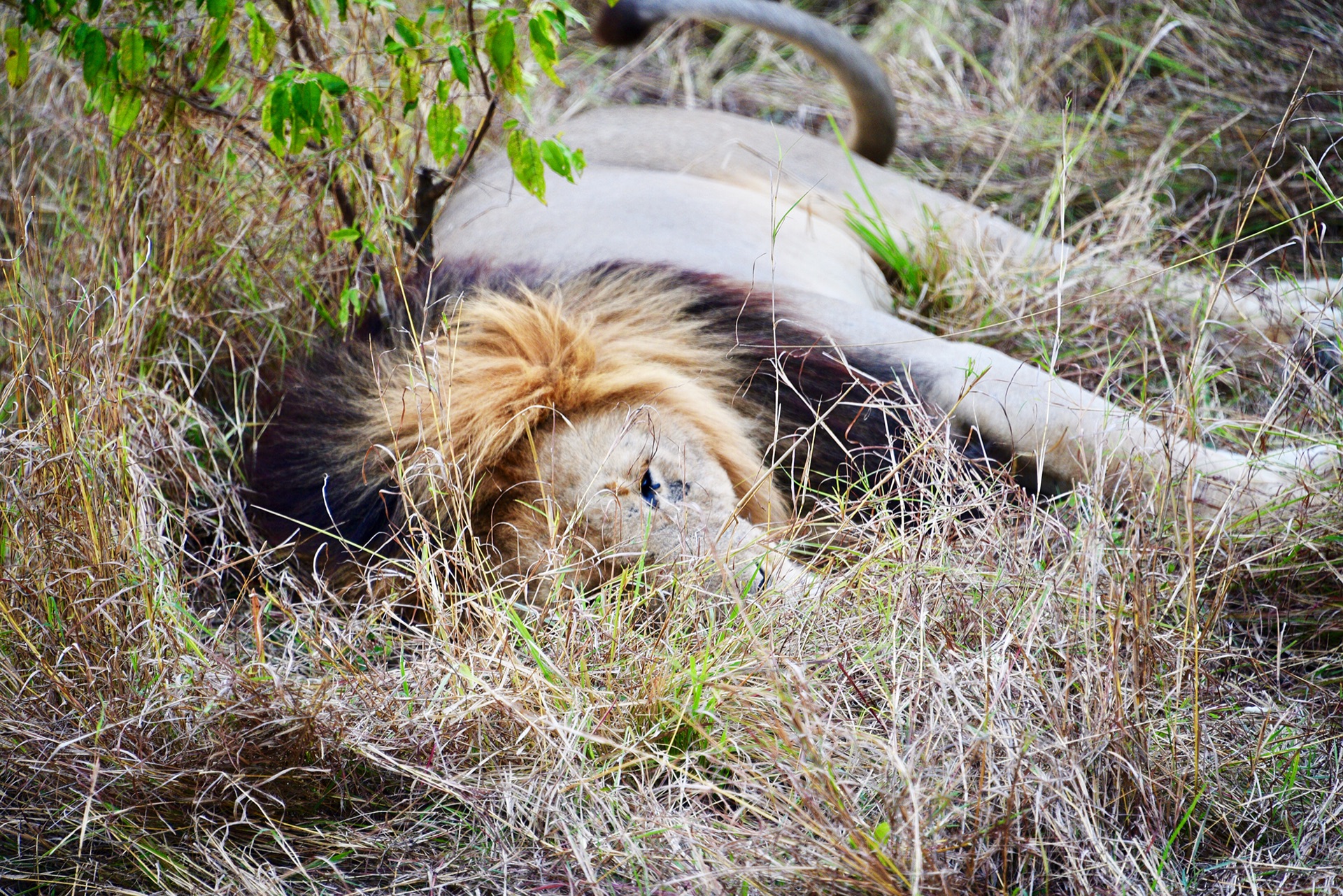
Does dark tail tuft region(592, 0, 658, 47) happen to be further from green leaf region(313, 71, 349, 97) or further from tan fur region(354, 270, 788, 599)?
green leaf region(313, 71, 349, 97)

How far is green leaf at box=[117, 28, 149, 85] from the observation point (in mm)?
2180

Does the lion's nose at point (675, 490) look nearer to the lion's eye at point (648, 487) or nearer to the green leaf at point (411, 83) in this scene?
the lion's eye at point (648, 487)

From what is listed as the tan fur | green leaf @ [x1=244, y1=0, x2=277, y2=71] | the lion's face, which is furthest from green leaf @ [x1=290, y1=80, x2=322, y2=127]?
the lion's face

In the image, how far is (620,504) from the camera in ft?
6.44

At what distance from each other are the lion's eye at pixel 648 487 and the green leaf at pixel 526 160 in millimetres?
621

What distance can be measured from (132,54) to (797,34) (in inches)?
87.4

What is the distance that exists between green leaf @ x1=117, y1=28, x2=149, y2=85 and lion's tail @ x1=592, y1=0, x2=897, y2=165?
1.68m

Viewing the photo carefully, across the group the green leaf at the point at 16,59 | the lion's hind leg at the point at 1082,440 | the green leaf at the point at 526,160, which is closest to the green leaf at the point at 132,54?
the green leaf at the point at 16,59

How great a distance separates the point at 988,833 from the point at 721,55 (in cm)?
411

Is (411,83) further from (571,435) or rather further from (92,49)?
(571,435)

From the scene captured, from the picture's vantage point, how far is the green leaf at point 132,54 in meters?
2.18

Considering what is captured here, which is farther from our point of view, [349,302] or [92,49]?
[349,302]

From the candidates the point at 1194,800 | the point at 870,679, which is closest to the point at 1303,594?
Result: the point at 1194,800

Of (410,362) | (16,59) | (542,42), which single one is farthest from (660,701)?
(16,59)
